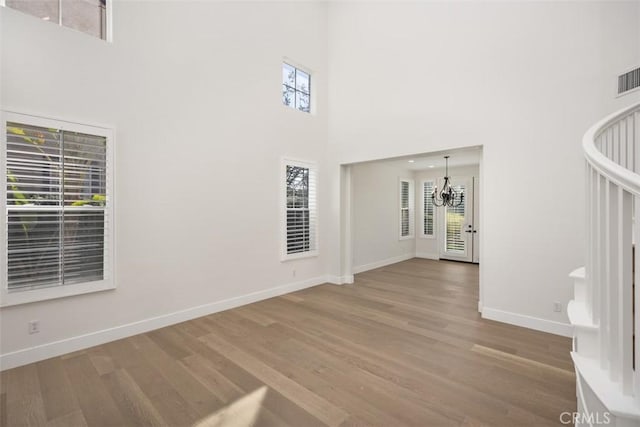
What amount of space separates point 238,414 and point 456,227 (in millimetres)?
7723

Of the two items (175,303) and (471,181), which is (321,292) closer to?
(175,303)

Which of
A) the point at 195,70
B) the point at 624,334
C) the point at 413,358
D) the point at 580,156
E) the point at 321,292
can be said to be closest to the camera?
the point at 624,334

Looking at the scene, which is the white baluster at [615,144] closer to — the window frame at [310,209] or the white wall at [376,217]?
the window frame at [310,209]

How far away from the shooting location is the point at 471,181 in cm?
805

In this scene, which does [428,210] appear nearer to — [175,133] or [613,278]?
[175,133]

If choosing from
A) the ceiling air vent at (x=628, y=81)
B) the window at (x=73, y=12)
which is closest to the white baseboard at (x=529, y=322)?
the ceiling air vent at (x=628, y=81)

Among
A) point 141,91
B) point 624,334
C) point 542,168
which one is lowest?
point 624,334

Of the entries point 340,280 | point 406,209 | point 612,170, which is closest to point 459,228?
point 406,209

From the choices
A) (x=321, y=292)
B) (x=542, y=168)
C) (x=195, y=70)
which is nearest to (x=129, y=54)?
(x=195, y=70)

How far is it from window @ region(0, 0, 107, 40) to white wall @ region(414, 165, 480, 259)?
7731mm

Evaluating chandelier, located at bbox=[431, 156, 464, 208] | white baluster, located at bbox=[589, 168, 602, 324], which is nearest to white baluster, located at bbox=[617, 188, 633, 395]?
white baluster, located at bbox=[589, 168, 602, 324]

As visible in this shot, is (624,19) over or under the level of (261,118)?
over

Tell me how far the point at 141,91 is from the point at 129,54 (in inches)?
15.1

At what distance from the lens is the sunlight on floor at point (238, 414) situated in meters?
1.90
